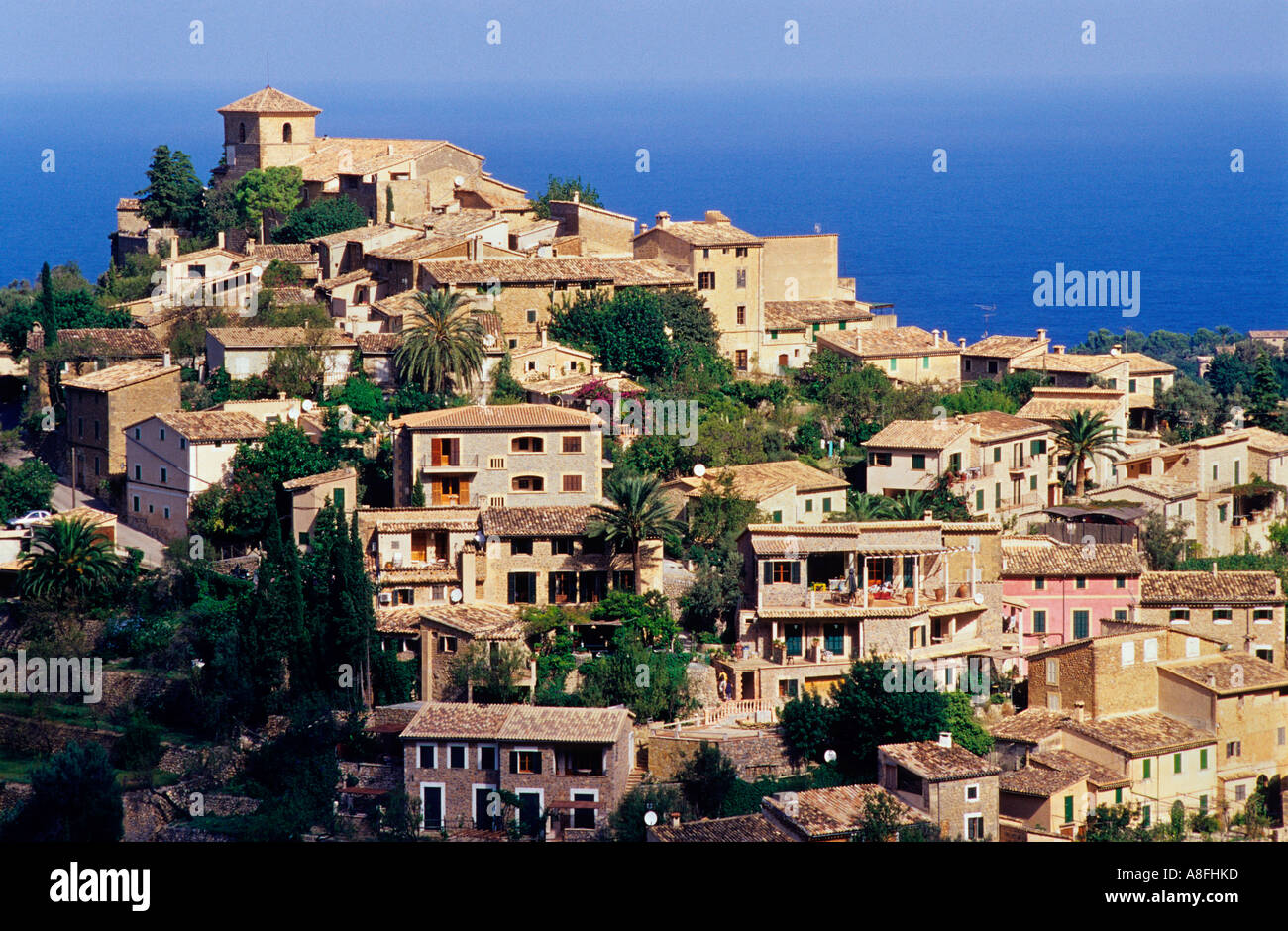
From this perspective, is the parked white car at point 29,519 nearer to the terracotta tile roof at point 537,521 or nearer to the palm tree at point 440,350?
the palm tree at point 440,350

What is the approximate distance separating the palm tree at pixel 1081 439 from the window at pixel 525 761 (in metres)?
14.6

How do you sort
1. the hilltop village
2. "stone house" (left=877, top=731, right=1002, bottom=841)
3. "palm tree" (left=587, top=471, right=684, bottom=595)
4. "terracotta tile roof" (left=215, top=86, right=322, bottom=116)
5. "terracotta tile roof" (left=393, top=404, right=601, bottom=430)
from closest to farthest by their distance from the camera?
"stone house" (left=877, top=731, right=1002, bottom=841)
the hilltop village
"palm tree" (left=587, top=471, right=684, bottom=595)
"terracotta tile roof" (left=393, top=404, right=601, bottom=430)
"terracotta tile roof" (left=215, top=86, right=322, bottom=116)

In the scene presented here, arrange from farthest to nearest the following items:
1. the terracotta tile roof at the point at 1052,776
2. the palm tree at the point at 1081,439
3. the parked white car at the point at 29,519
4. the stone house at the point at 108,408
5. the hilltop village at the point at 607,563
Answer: the palm tree at the point at 1081,439, the stone house at the point at 108,408, the parked white car at the point at 29,519, the terracotta tile roof at the point at 1052,776, the hilltop village at the point at 607,563

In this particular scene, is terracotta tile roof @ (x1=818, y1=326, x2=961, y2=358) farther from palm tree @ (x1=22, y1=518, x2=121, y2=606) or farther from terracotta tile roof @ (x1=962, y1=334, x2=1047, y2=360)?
palm tree @ (x1=22, y1=518, x2=121, y2=606)

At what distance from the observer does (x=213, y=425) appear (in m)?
32.2

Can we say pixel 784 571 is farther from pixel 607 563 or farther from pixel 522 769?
pixel 522 769

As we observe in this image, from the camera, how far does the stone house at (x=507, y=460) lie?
3053cm

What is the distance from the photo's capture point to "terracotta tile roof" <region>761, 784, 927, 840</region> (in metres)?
23.7

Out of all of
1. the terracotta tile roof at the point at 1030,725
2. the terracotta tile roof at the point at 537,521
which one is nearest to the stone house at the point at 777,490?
the terracotta tile roof at the point at 537,521

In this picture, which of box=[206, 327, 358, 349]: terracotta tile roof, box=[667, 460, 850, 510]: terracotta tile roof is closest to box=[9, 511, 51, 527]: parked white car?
box=[206, 327, 358, 349]: terracotta tile roof

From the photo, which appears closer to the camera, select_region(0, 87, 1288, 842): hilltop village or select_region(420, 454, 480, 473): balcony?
select_region(0, 87, 1288, 842): hilltop village

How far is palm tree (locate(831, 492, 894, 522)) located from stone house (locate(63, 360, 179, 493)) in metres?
12.1
